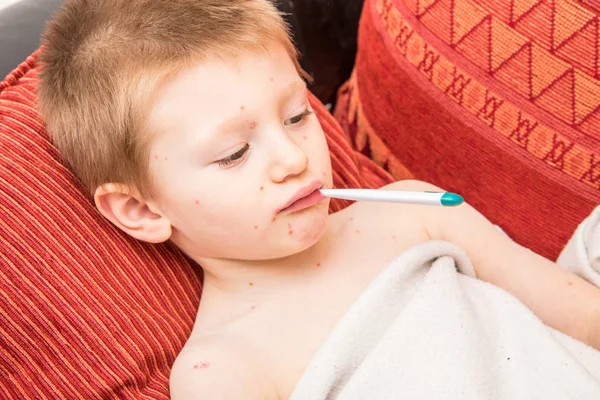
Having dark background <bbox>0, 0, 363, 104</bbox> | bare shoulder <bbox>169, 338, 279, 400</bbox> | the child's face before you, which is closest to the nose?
Result: the child's face

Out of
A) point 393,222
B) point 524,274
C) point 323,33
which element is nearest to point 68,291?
point 393,222

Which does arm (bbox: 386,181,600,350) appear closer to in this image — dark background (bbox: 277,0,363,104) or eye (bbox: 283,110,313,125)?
eye (bbox: 283,110,313,125)

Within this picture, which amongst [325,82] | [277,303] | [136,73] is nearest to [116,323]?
[277,303]

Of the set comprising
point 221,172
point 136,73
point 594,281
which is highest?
point 136,73

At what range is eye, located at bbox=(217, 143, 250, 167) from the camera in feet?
2.59

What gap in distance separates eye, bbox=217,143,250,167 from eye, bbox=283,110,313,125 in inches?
2.8

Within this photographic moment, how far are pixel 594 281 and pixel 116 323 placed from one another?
0.68 metres

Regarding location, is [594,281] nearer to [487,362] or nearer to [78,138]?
[487,362]

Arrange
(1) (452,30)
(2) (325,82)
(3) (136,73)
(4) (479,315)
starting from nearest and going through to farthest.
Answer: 1. (3) (136,73)
2. (4) (479,315)
3. (1) (452,30)
4. (2) (325,82)

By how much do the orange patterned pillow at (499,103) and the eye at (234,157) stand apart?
42cm

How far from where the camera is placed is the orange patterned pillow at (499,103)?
3.03 ft

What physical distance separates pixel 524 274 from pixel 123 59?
25.0 inches

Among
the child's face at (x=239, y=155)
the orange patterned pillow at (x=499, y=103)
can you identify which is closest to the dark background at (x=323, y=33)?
the orange patterned pillow at (x=499, y=103)

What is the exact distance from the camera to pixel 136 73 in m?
0.78
